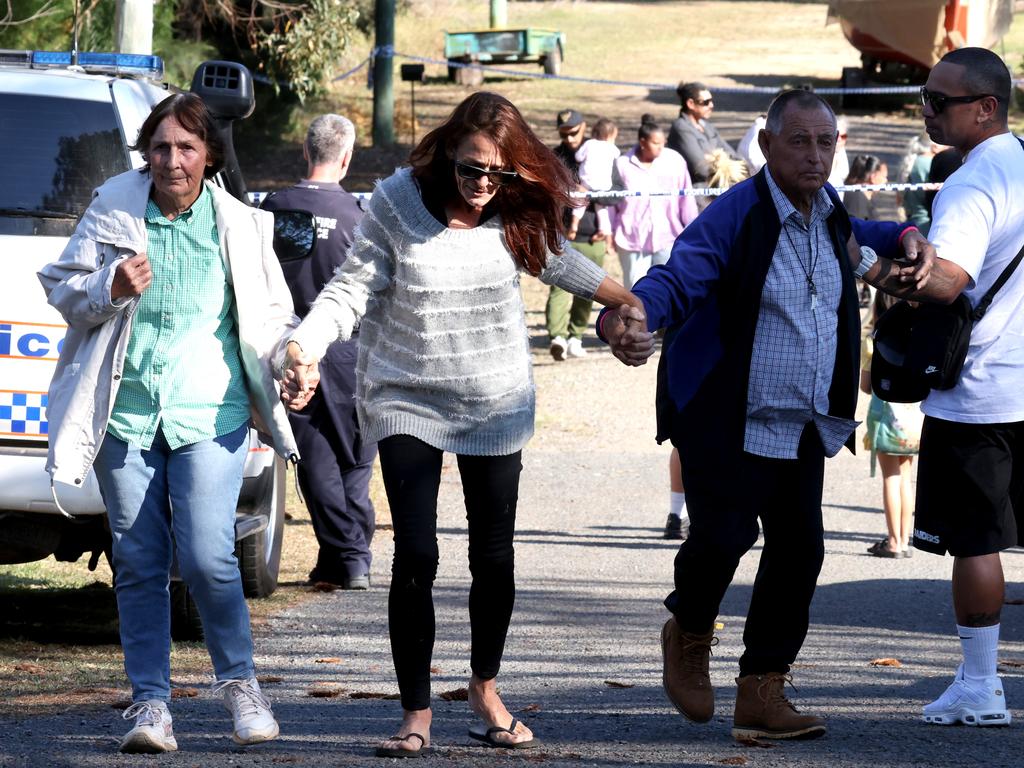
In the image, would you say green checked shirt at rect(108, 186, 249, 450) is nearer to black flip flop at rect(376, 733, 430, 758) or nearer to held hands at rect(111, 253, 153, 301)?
held hands at rect(111, 253, 153, 301)

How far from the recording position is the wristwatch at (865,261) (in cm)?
496

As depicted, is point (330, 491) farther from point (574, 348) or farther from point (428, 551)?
point (574, 348)

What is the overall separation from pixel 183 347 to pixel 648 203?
9.34 metres

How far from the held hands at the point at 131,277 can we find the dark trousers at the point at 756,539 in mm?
1673

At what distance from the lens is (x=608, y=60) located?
37719 mm

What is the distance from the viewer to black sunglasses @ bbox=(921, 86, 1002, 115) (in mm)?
5125

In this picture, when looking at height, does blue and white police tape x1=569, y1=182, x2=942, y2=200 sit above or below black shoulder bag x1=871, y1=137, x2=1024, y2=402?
above

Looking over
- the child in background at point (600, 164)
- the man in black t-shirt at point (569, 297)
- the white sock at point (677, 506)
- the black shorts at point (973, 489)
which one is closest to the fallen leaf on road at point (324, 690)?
the black shorts at point (973, 489)

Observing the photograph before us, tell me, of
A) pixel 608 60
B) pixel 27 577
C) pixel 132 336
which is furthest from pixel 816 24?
pixel 132 336

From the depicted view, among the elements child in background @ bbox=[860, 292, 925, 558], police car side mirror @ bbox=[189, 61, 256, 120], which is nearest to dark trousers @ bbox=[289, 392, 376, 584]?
police car side mirror @ bbox=[189, 61, 256, 120]

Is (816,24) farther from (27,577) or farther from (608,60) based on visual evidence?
(27,577)

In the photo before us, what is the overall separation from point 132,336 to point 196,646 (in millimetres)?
2174

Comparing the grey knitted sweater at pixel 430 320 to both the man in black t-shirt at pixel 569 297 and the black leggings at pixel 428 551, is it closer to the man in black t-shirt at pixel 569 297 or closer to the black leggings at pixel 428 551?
the black leggings at pixel 428 551

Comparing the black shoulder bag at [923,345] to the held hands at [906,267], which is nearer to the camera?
the held hands at [906,267]
